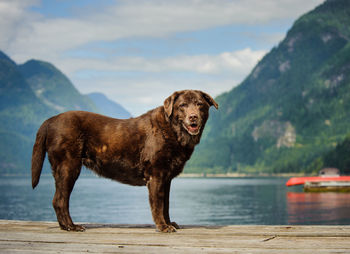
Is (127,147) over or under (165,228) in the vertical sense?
over

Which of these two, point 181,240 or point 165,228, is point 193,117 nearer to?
point 165,228

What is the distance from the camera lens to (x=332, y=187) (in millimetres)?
101875

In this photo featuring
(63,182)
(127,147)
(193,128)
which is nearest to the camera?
(193,128)

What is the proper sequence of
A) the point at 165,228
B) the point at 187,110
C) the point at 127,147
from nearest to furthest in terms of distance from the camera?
the point at 165,228, the point at 187,110, the point at 127,147

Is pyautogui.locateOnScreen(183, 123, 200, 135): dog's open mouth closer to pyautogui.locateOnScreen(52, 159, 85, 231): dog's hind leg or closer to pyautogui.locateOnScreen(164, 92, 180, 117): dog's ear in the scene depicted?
pyautogui.locateOnScreen(164, 92, 180, 117): dog's ear

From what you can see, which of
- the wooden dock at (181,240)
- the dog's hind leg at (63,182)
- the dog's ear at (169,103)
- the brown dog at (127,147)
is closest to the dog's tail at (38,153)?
the brown dog at (127,147)

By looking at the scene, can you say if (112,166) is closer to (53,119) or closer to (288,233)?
(53,119)

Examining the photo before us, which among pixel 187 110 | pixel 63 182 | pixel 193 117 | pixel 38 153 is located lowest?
pixel 63 182

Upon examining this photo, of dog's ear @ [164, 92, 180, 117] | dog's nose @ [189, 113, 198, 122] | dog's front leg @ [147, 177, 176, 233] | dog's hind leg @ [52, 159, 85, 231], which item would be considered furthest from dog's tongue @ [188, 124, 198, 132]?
dog's hind leg @ [52, 159, 85, 231]

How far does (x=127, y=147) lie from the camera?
9.36 m

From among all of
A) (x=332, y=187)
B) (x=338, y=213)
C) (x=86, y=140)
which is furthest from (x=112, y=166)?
(x=332, y=187)

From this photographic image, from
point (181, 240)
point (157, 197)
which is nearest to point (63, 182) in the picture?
point (157, 197)

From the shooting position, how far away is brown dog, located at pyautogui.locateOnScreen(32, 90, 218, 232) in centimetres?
915

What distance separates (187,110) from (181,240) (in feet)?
8.56
